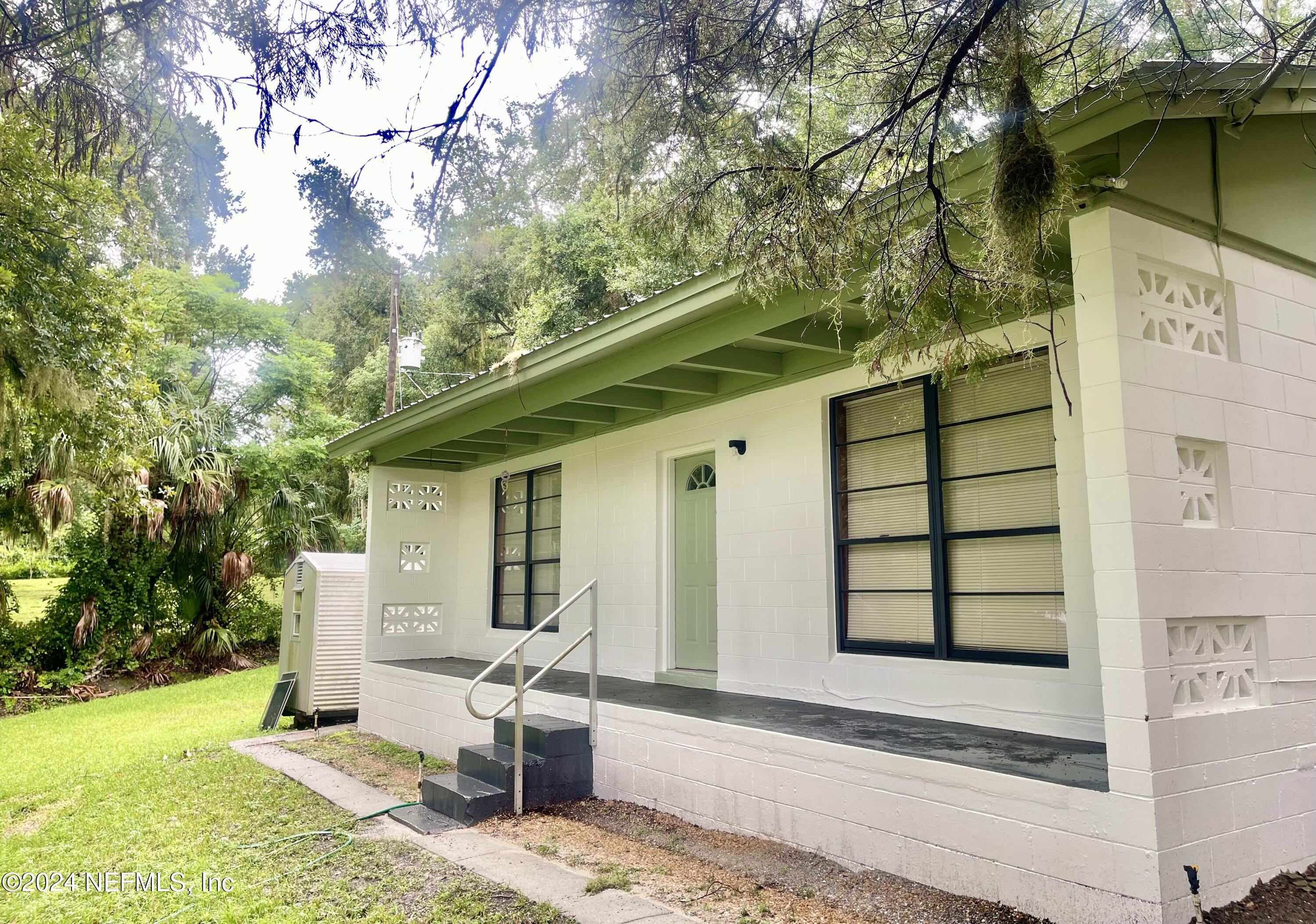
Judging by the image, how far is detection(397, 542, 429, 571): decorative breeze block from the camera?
10039 millimetres

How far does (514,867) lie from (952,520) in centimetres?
311

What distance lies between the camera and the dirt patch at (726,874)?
367cm

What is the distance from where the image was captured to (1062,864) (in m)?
3.42

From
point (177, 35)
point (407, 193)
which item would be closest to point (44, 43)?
point (177, 35)

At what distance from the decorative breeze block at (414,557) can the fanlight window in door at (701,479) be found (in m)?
3.96

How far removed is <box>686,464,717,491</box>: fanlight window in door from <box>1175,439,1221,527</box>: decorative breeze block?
394 cm

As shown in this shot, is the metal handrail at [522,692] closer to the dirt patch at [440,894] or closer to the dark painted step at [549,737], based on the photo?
the dark painted step at [549,737]

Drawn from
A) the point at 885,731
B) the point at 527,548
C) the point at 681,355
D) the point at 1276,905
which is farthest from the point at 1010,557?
the point at 527,548

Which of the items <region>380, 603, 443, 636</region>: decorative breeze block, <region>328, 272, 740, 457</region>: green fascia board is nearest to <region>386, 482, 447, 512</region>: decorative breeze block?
<region>328, 272, 740, 457</region>: green fascia board

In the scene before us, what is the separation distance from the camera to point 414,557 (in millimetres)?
10164

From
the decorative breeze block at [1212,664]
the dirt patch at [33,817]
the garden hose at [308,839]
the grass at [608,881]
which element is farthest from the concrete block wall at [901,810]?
the dirt patch at [33,817]

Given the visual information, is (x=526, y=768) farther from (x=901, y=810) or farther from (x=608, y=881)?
(x=901, y=810)

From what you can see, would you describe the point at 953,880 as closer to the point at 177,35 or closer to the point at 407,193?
the point at 407,193

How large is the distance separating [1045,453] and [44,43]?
5.35m
